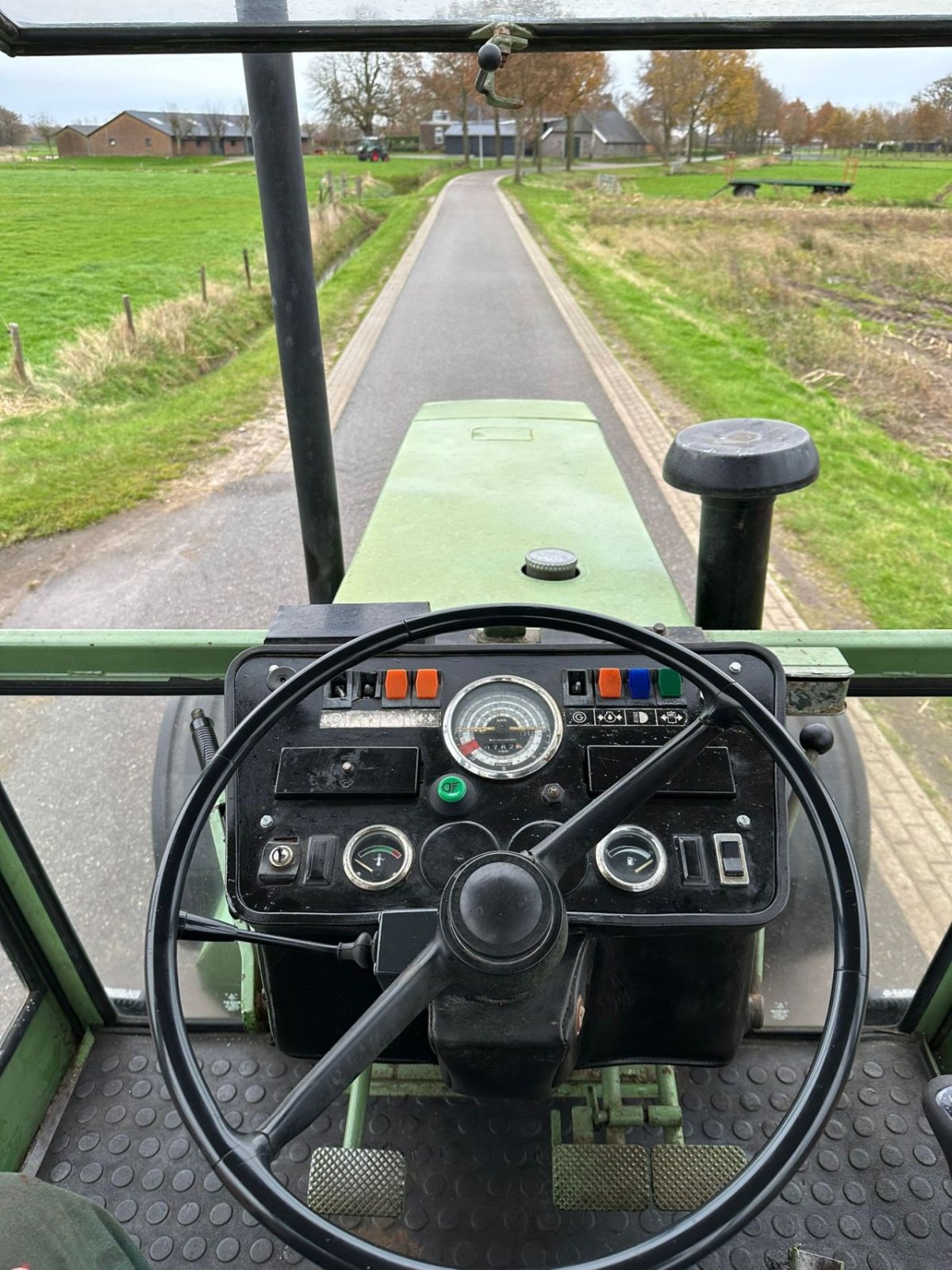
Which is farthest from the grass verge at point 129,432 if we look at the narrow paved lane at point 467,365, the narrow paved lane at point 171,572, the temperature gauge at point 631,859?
the temperature gauge at point 631,859

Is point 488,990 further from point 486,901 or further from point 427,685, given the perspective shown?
point 427,685

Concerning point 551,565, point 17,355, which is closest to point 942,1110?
point 551,565

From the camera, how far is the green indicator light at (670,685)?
1345 millimetres

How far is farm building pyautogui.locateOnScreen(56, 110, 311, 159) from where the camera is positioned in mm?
1702

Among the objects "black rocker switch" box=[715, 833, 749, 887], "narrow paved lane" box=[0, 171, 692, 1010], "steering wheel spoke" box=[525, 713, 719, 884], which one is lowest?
"narrow paved lane" box=[0, 171, 692, 1010]

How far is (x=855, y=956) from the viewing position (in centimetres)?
97

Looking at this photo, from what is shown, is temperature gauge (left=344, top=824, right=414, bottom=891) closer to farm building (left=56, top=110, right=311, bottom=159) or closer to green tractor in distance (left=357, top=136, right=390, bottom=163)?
farm building (left=56, top=110, right=311, bottom=159)

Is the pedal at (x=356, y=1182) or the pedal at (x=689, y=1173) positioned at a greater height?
the pedal at (x=689, y=1173)

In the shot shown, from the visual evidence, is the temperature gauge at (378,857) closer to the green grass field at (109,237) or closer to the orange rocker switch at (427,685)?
the orange rocker switch at (427,685)

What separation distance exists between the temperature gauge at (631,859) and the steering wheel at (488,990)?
0.17 metres

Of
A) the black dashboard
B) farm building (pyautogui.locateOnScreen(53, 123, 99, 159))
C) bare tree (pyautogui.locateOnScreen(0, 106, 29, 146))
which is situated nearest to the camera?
the black dashboard

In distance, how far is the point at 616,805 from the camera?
43.5 inches

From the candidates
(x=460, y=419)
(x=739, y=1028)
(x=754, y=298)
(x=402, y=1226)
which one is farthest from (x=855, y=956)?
(x=754, y=298)

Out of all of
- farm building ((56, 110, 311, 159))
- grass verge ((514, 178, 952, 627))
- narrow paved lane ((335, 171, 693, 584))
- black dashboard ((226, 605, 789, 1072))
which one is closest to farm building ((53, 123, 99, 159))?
farm building ((56, 110, 311, 159))
